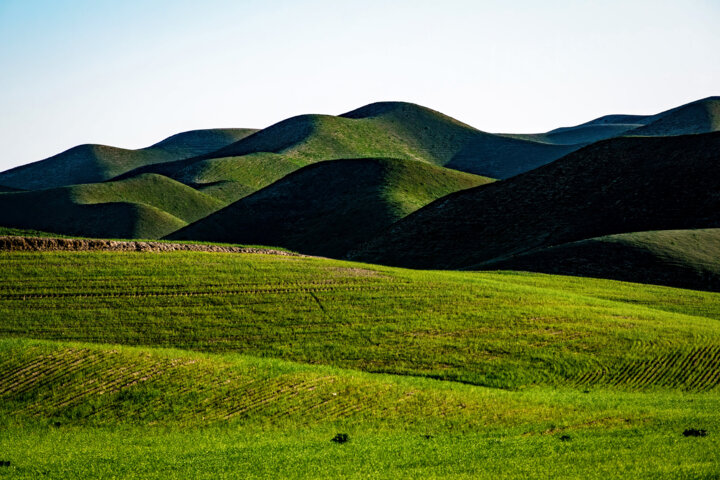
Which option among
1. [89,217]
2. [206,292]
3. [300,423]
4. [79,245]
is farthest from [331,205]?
[300,423]

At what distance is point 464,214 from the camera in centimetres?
12112

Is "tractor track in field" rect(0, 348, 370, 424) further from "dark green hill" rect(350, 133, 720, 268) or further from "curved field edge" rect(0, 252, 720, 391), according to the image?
"dark green hill" rect(350, 133, 720, 268)

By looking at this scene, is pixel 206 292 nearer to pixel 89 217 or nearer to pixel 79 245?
pixel 79 245

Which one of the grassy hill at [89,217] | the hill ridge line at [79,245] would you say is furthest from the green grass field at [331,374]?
the grassy hill at [89,217]

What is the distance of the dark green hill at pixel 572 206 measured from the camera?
103938mm

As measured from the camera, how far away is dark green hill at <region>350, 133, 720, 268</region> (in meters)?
104

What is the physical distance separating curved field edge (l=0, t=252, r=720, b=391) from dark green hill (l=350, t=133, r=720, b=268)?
47.9 meters

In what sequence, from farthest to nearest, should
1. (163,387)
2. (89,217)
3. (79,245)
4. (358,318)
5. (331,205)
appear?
1. (89,217)
2. (331,205)
3. (79,245)
4. (358,318)
5. (163,387)

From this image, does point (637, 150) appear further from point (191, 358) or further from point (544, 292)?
point (191, 358)

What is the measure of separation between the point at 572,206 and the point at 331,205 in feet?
195

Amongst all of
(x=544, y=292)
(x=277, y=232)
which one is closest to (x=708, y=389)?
(x=544, y=292)

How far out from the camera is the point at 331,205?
6230 inches

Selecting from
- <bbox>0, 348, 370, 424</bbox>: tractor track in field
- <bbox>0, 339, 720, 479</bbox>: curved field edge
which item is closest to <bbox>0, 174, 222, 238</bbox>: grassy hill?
<bbox>0, 348, 370, 424</bbox>: tractor track in field

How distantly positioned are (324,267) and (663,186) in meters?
73.2
